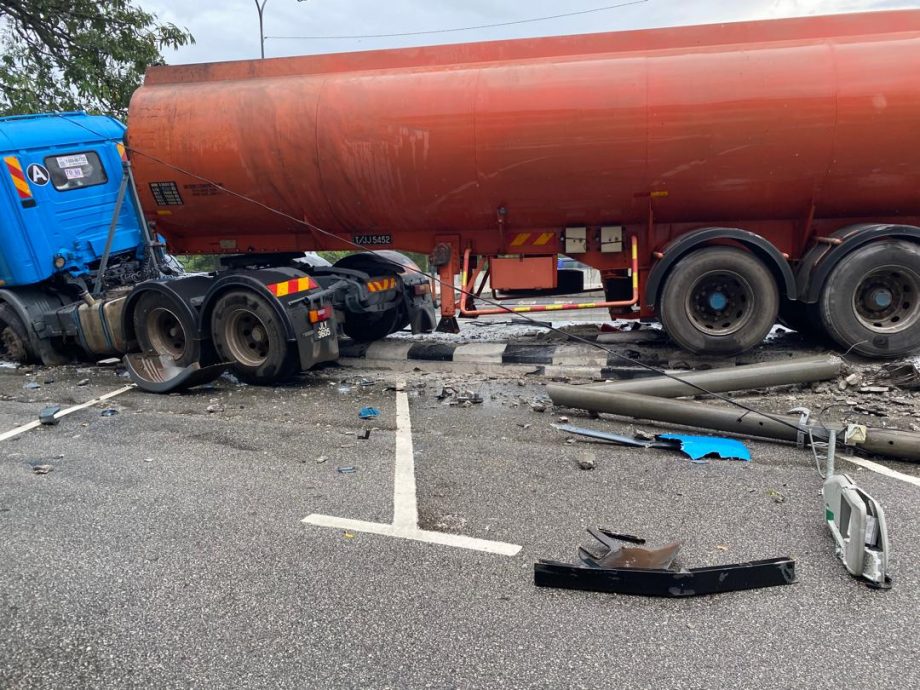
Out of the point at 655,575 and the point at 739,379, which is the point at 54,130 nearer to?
the point at 739,379

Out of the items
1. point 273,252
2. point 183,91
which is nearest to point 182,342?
point 273,252

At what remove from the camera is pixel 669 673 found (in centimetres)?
234

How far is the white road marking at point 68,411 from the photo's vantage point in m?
5.30

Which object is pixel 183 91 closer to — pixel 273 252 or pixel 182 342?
pixel 273 252

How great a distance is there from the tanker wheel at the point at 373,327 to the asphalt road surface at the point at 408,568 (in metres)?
3.18

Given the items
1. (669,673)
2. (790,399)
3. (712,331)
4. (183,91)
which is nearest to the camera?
(669,673)

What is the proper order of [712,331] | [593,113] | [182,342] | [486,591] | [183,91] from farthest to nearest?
[182,342], [183,91], [712,331], [593,113], [486,591]

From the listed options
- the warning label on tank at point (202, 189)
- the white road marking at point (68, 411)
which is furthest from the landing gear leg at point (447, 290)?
the white road marking at point (68, 411)

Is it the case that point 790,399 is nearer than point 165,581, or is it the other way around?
point 165,581

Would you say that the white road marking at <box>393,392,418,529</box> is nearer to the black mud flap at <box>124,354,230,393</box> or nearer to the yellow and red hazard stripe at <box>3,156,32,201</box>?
the black mud flap at <box>124,354,230,393</box>

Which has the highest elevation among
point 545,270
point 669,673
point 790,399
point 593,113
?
point 593,113

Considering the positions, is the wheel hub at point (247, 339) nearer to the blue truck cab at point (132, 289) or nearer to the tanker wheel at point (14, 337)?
the blue truck cab at point (132, 289)

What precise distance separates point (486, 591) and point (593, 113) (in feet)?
14.8

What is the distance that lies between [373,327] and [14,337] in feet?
14.2
